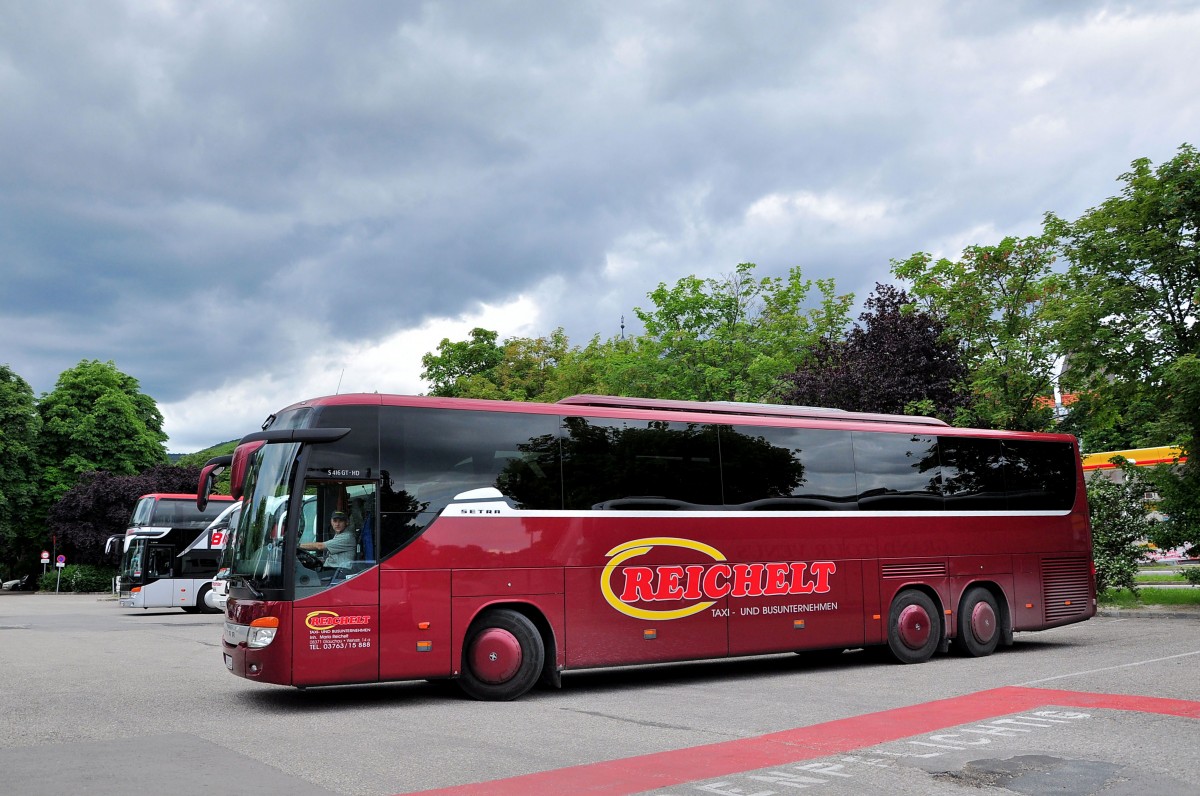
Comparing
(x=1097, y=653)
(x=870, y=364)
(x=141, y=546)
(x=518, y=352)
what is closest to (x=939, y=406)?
(x=870, y=364)

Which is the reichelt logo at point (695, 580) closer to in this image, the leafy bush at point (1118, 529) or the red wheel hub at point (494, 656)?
the red wheel hub at point (494, 656)

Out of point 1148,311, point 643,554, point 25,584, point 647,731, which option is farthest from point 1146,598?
point 25,584

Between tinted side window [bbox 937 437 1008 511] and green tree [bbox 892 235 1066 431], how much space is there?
10.1 metres

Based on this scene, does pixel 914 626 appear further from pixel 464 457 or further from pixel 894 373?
pixel 894 373

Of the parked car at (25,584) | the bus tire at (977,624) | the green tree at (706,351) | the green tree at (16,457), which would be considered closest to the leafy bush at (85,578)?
the green tree at (16,457)

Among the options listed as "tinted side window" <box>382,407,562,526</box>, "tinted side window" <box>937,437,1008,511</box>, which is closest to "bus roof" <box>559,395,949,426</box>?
"tinted side window" <box>937,437,1008,511</box>

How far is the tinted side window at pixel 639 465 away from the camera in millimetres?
12758

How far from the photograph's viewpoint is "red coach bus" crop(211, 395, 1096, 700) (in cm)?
1115

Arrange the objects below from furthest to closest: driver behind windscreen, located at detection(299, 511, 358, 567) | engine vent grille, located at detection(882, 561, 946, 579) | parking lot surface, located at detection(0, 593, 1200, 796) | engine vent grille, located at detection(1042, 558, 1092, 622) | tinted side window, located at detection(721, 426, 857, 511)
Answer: engine vent grille, located at detection(1042, 558, 1092, 622), engine vent grille, located at detection(882, 561, 946, 579), tinted side window, located at detection(721, 426, 857, 511), driver behind windscreen, located at detection(299, 511, 358, 567), parking lot surface, located at detection(0, 593, 1200, 796)

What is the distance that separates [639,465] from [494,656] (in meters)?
3.05

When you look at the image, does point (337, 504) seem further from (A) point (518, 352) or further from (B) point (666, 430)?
(A) point (518, 352)

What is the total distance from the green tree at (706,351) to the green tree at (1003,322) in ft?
19.8

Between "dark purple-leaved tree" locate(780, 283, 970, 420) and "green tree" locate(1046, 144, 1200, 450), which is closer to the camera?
"green tree" locate(1046, 144, 1200, 450)

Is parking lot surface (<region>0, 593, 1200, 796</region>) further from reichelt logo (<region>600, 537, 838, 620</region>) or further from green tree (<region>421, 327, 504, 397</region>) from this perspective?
green tree (<region>421, 327, 504, 397</region>)
